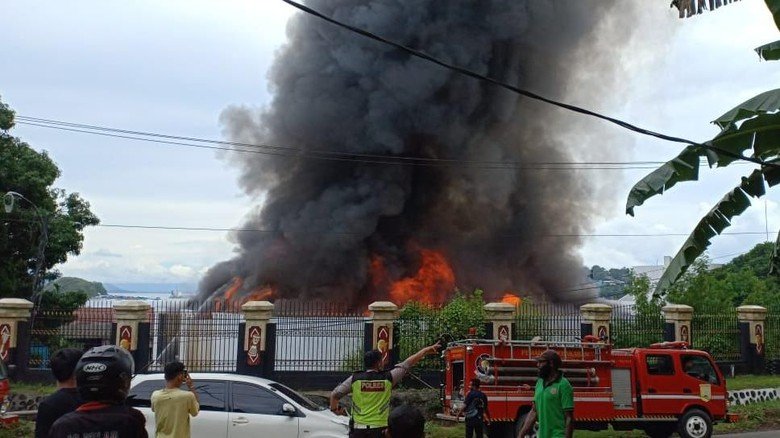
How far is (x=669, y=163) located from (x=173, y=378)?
5.28 metres

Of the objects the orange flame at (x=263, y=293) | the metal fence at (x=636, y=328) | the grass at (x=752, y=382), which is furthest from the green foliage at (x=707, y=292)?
the orange flame at (x=263, y=293)

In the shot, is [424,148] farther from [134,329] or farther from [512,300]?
[134,329]

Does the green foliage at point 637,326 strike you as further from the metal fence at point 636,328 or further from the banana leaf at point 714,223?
the banana leaf at point 714,223

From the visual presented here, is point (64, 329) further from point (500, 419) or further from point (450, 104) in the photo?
point (450, 104)

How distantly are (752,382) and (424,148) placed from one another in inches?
771

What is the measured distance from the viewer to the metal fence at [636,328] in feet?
61.9

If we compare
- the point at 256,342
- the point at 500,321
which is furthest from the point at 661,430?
the point at 256,342

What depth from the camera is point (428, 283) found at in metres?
33.0

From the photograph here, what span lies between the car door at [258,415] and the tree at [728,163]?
4587mm

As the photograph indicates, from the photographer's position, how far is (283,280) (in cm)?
3303

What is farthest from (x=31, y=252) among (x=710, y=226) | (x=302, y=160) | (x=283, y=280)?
(x=710, y=226)

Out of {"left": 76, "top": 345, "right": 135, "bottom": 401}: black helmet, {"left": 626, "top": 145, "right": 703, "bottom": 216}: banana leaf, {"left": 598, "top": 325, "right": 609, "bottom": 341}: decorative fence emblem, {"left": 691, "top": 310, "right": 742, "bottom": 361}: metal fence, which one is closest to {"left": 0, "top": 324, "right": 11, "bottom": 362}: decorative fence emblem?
{"left": 598, "top": 325, "right": 609, "bottom": 341}: decorative fence emblem

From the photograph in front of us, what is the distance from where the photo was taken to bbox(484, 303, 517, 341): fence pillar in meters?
17.5

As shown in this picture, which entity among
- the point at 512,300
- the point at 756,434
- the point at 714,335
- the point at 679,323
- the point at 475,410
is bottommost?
the point at 756,434
